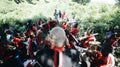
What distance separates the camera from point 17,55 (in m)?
7.57

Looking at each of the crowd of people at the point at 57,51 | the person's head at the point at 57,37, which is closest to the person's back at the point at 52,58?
the crowd of people at the point at 57,51

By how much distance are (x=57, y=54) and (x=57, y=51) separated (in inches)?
2.0

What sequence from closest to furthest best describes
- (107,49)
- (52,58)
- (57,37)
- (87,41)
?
(57,37)
(52,58)
(107,49)
(87,41)

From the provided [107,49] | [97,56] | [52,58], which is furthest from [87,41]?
[52,58]

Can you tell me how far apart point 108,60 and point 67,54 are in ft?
9.67

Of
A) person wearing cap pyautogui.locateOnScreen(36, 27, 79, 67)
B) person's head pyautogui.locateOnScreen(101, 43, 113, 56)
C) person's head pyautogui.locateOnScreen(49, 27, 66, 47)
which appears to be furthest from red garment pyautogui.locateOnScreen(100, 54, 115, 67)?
person's head pyautogui.locateOnScreen(49, 27, 66, 47)

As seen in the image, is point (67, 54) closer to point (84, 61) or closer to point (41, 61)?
point (41, 61)

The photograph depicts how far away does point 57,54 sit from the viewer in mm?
3180

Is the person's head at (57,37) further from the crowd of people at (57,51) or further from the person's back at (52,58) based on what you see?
the person's back at (52,58)

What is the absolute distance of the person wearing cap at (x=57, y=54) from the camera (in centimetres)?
A: 312

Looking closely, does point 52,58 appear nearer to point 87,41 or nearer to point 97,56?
point 97,56

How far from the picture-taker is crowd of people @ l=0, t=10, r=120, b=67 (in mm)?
3158

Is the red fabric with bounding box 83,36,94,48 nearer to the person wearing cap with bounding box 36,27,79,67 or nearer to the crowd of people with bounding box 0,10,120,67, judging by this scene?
the crowd of people with bounding box 0,10,120,67

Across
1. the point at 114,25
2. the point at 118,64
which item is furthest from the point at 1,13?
the point at 118,64
